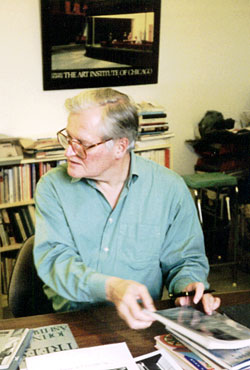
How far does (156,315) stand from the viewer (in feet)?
4.47

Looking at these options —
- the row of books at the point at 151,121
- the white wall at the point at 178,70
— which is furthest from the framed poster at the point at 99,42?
the row of books at the point at 151,121

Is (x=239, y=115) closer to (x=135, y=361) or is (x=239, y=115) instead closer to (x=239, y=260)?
(x=239, y=260)

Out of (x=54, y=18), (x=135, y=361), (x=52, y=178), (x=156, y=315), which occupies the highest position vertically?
(x=54, y=18)

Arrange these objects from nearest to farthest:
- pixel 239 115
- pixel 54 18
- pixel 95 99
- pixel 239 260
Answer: pixel 95 99 < pixel 54 18 < pixel 239 260 < pixel 239 115

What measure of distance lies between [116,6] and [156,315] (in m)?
2.92

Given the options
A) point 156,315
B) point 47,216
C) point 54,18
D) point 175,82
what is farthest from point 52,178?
point 175,82

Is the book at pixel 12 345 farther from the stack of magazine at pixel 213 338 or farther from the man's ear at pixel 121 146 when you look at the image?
the man's ear at pixel 121 146

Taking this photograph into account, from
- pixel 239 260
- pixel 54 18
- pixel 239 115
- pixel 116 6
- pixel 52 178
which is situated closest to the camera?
pixel 52 178

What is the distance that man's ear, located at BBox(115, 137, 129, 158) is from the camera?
1.87 meters

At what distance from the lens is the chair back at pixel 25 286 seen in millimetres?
1814

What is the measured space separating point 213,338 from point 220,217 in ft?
9.37

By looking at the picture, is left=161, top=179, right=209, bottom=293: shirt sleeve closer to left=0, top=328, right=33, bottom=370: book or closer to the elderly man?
the elderly man

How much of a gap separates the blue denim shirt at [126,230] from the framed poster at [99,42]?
6.24ft

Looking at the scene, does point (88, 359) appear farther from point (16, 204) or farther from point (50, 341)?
point (16, 204)
